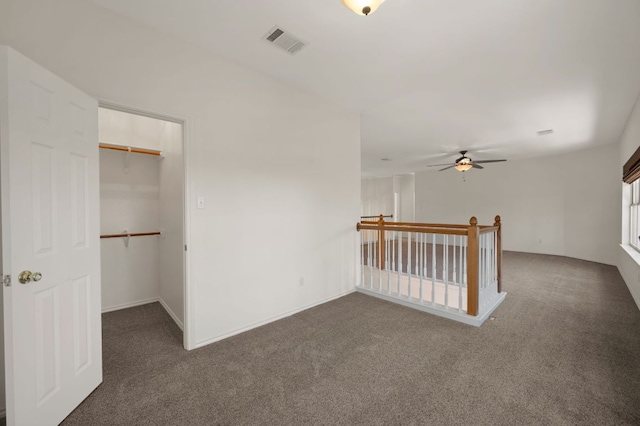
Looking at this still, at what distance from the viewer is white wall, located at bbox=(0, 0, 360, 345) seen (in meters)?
1.86

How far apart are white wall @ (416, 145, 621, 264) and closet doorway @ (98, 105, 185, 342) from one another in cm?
813

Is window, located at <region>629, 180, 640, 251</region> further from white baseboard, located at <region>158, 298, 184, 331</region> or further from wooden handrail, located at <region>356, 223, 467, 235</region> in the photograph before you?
white baseboard, located at <region>158, 298, 184, 331</region>

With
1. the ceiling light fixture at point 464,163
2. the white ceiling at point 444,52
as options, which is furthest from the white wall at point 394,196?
the white ceiling at point 444,52

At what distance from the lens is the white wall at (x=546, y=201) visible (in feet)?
18.8

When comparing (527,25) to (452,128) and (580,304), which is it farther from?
(580,304)

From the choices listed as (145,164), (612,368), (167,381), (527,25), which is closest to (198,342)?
(167,381)

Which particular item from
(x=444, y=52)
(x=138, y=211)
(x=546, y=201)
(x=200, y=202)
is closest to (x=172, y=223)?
(x=138, y=211)

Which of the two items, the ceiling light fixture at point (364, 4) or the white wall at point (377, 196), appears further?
the white wall at point (377, 196)

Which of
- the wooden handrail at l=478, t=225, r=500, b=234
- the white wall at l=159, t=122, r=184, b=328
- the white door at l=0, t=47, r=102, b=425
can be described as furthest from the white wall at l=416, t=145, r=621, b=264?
the white door at l=0, t=47, r=102, b=425

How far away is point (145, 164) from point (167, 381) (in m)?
2.78

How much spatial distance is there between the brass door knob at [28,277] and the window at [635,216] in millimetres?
6811

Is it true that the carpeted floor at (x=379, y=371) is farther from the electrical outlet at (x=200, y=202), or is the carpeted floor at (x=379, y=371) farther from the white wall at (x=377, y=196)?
the white wall at (x=377, y=196)

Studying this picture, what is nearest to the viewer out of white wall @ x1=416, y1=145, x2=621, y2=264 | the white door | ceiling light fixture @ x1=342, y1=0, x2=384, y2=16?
the white door

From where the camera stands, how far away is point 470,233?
2.82m
